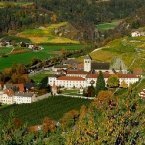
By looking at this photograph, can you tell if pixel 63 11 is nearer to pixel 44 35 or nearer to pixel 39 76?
pixel 44 35

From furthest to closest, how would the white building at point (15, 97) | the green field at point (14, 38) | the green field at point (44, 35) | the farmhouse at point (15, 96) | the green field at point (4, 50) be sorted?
1. the green field at point (44, 35)
2. the green field at point (14, 38)
3. the green field at point (4, 50)
4. the farmhouse at point (15, 96)
5. the white building at point (15, 97)

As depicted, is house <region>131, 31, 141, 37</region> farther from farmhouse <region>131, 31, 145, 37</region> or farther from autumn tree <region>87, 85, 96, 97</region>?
autumn tree <region>87, 85, 96, 97</region>

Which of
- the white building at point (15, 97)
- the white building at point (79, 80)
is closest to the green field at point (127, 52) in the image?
the white building at point (79, 80)

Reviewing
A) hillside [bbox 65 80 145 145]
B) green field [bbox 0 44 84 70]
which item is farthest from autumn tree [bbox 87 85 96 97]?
hillside [bbox 65 80 145 145]

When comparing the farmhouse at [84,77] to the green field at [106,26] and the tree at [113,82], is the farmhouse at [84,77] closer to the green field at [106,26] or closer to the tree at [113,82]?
the tree at [113,82]

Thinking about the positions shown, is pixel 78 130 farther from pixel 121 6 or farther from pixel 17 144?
pixel 121 6

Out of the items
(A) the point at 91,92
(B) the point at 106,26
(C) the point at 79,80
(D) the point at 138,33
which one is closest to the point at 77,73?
(C) the point at 79,80
